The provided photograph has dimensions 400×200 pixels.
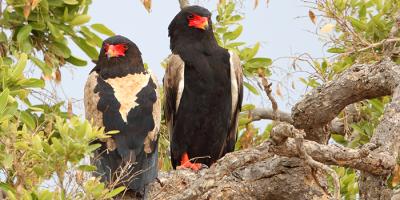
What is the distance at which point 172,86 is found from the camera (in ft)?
22.7

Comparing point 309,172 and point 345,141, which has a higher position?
point 309,172

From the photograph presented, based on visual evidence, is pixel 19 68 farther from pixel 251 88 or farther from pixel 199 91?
pixel 251 88

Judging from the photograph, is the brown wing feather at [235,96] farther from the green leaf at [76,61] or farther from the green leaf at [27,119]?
the green leaf at [27,119]

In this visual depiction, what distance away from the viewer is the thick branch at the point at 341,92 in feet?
17.2

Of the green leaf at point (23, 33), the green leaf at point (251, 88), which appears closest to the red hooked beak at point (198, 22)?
the green leaf at point (251, 88)

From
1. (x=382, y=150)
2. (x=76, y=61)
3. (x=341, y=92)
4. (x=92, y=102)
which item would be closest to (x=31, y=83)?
(x=92, y=102)

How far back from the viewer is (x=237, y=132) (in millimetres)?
7113

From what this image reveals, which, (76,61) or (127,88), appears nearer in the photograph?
(127,88)

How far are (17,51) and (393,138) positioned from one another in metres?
2.68

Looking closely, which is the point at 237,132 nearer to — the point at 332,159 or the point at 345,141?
the point at 345,141

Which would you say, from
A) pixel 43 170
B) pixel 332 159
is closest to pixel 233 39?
pixel 332 159

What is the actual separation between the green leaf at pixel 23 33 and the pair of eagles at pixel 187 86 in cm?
49

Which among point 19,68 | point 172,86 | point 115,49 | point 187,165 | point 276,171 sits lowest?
point 187,165

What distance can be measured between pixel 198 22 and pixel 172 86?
0.48 meters
